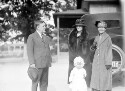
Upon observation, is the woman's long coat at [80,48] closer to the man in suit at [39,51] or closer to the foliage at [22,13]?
the man in suit at [39,51]

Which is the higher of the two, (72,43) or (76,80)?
(72,43)

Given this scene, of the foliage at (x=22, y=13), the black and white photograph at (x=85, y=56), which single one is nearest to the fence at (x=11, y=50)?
the foliage at (x=22, y=13)

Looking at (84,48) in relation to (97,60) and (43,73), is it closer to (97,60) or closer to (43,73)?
(97,60)

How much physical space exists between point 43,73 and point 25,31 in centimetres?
2538

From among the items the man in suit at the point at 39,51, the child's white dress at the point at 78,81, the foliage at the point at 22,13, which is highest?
the foliage at the point at 22,13

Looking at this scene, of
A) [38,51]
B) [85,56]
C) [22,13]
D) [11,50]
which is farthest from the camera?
[11,50]

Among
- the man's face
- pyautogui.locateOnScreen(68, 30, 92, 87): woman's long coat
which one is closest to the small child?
pyautogui.locateOnScreen(68, 30, 92, 87): woman's long coat

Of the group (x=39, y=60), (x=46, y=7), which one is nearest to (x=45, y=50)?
(x=39, y=60)

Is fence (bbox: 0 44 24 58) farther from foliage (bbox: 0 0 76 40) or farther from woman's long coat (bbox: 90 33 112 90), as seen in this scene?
woman's long coat (bbox: 90 33 112 90)

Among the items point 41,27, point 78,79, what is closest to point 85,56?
point 78,79

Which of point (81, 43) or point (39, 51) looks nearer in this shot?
point (39, 51)

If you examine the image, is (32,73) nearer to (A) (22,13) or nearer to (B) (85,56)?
(B) (85,56)

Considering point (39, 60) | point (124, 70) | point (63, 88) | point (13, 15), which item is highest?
point (13, 15)

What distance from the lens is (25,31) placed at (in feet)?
101
